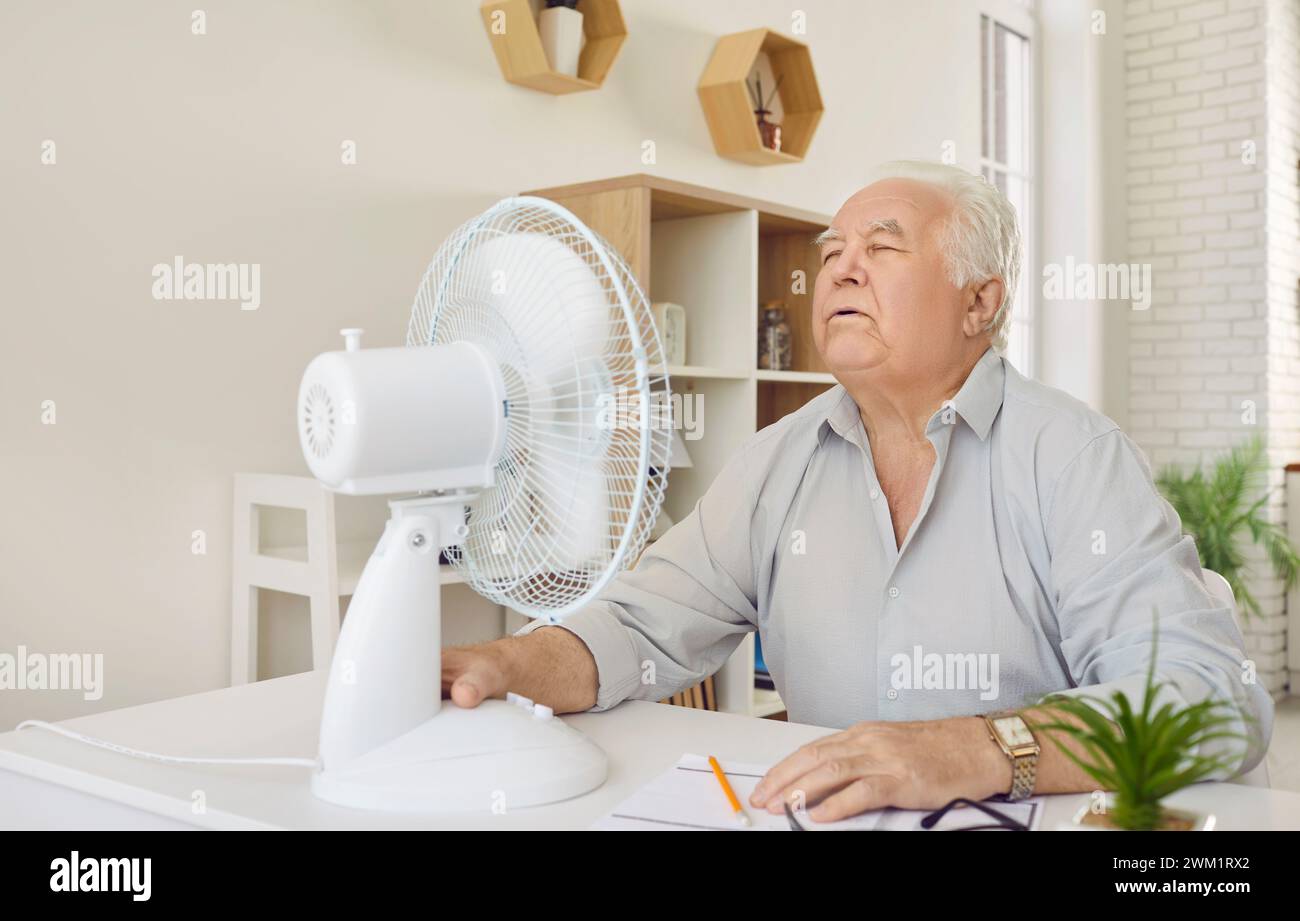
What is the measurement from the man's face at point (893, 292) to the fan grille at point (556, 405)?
0.51m

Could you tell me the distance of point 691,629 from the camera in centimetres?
153

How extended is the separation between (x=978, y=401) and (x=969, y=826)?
663 mm

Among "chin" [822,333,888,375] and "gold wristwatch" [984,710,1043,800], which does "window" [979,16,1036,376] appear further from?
"gold wristwatch" [984,710,1043,800]

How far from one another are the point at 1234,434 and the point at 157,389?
168 inches

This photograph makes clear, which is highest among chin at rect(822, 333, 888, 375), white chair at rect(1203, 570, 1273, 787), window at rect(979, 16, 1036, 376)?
window at rect(979, 16, 1036, 376)

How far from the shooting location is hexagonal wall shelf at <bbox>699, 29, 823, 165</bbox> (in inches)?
127

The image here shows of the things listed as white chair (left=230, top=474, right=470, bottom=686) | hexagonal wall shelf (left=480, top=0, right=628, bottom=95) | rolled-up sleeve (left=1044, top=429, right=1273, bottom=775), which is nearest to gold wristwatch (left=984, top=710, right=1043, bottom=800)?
rolled-up sleeve (left=1044, top=429, right=1273, bottom=775)

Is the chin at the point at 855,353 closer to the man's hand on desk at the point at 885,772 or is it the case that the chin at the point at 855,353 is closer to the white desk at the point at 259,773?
the white desk at the point at 259,773

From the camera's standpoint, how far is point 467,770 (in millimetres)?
1005

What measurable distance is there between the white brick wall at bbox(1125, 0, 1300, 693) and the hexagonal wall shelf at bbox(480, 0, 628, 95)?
128 inches

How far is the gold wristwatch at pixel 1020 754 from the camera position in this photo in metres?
1.04

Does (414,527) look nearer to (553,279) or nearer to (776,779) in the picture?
(553,279)

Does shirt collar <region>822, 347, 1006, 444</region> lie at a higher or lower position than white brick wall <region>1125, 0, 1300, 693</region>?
lower
